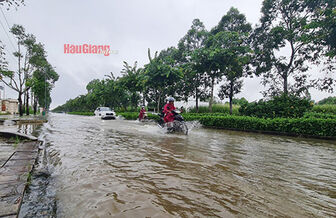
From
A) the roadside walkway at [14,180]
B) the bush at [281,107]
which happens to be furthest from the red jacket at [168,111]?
the bush at [281,107]

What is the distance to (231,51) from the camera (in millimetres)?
20188

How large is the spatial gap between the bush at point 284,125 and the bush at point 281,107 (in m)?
2.87

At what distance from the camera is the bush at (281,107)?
1425 cm

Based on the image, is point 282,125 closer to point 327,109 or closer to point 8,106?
point 327,109

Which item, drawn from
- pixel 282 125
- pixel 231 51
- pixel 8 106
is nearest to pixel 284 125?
pixel 282 125

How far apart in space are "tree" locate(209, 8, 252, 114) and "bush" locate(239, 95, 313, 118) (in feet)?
18.9

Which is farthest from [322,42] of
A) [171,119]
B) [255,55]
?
[171,119]

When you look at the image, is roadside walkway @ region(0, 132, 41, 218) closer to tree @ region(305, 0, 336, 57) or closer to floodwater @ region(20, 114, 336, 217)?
floodwater @ region(20, 114, 336, 217)

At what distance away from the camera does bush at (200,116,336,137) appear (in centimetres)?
933

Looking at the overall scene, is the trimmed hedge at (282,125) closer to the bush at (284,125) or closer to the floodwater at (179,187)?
the bush at (284,125)

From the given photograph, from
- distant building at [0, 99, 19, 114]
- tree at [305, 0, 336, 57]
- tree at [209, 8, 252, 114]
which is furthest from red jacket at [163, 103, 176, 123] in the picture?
distant building at [0, 99, 19, 114]

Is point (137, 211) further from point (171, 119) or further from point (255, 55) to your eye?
point (255, 55)

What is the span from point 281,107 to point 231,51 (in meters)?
8.69

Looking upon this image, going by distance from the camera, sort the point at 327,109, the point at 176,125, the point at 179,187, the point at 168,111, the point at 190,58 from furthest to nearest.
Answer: the point at 190,58
the point at 327,109
the point at 176,125
the point at 168,111
the point at 179,187
